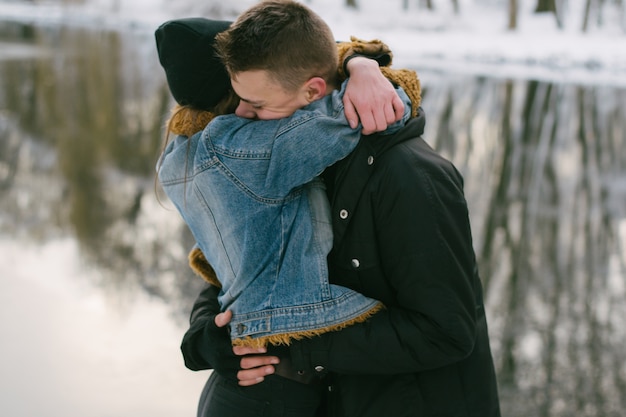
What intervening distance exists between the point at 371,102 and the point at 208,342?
63 cm

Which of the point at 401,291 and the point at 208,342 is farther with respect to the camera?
the point at 208,342

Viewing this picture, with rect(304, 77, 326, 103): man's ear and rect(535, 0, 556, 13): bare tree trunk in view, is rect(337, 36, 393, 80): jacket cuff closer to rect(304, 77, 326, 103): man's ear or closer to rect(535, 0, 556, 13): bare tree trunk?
rect(304, 77, 326, 103): man's ear

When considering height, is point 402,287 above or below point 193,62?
below

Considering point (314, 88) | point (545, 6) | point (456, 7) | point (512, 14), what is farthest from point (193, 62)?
point (456, 7)

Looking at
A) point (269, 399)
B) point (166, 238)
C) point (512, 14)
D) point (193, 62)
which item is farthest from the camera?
point (512, 14)

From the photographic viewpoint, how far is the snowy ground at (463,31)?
15648 mm

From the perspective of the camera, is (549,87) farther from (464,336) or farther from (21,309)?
(464,336)

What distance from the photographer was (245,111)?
5.44ft

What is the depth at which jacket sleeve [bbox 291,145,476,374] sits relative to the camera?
4.94 feet

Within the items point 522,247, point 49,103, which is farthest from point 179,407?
point 49,103

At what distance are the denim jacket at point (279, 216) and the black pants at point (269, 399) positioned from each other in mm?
122

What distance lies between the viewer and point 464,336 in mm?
1536

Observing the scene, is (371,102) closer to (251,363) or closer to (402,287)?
(402,287)

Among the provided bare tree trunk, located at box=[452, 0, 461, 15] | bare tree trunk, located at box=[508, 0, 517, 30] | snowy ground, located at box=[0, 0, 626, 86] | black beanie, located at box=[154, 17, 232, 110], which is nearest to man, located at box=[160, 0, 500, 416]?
black beanie, located at box=[154, 17, 232, 110]
